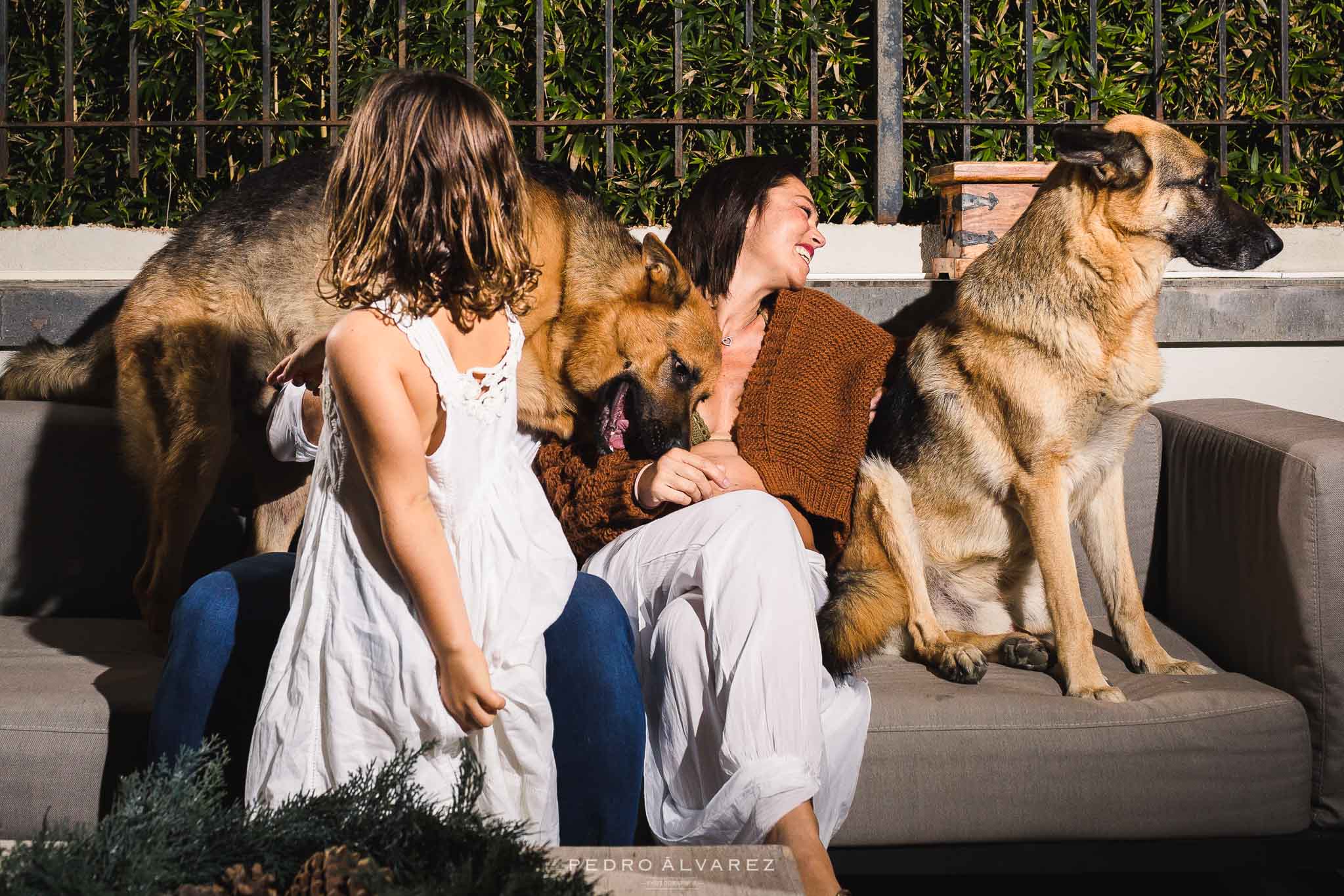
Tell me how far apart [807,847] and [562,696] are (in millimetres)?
519

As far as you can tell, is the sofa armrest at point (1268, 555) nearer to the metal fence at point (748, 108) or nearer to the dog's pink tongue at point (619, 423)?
the metal fence at point (748, 108)

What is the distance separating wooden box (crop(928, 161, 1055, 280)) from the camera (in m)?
3.34

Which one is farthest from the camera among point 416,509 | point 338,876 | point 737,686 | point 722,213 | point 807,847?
point 722,213

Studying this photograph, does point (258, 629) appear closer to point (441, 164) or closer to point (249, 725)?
point (249, 725)

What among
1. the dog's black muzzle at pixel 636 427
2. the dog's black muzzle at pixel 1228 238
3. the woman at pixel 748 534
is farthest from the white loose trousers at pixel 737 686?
the dog's black muzzle at pixel 1228 238

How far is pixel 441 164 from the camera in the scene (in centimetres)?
174

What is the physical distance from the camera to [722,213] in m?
2.92

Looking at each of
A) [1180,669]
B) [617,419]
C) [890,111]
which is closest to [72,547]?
[617,419]

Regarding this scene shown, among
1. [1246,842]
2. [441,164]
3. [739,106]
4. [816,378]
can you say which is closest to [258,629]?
[441,164]

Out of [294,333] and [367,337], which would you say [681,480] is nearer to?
[367,337]

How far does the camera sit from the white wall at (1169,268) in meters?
3.42

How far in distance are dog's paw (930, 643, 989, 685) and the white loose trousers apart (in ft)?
0.95

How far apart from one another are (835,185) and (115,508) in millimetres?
2647

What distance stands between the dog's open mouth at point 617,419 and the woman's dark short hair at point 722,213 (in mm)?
415
